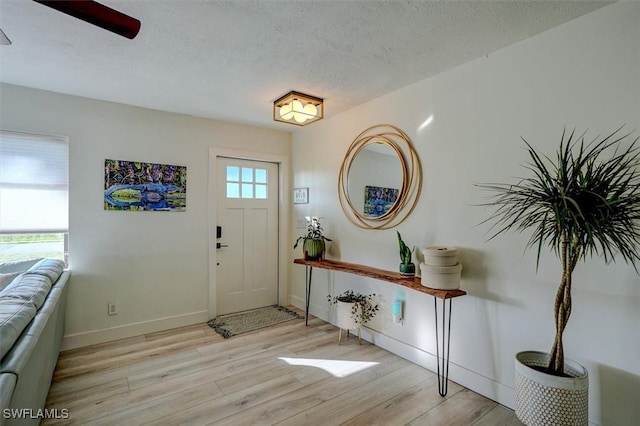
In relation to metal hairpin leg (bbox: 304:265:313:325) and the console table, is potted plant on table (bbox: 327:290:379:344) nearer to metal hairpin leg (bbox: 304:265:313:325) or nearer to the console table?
the console table

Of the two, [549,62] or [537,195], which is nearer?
[537,195]

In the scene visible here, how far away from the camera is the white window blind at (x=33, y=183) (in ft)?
9.07

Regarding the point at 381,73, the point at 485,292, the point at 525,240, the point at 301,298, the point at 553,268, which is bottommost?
the point at 301,298

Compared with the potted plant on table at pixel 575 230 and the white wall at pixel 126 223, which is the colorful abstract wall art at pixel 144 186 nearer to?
the white wall at pixel 126 223

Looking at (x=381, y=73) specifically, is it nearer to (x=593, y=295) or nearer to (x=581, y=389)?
(x=593, y=295)

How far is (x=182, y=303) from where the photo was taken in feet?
12.0

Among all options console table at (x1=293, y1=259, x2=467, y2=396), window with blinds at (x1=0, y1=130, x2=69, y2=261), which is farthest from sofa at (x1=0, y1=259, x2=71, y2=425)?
console table at (x1=293, y1=259, x2=467, y2=396)

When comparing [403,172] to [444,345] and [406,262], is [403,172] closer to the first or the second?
[406,262]

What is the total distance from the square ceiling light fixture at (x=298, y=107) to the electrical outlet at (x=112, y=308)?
2560 mm

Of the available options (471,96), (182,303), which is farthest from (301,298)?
(471,96)

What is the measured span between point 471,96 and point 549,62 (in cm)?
50

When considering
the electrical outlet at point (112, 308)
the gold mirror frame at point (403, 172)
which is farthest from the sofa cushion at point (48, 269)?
the gold mirror frame at point (403, 172)

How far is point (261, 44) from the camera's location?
2.12 metres

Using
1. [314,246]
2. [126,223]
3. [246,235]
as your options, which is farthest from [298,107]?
[126,223]
